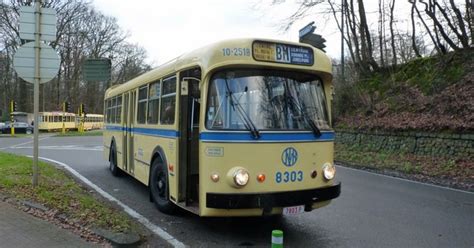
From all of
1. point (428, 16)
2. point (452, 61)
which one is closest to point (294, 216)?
point (452, 61)

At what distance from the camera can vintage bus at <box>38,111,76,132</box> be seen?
52.8m

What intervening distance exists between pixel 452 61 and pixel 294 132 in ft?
54.7

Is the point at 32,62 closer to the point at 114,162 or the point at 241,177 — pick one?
the point at 114,162

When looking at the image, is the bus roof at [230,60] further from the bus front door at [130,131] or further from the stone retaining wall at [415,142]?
the stone retaining wall at [415,142]

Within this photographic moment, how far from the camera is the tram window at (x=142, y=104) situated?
9.28 meters

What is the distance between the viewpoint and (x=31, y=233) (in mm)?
5812

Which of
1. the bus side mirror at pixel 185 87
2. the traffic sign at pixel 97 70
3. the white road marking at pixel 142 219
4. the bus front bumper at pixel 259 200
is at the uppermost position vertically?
the traffic sign at pixel 97 70

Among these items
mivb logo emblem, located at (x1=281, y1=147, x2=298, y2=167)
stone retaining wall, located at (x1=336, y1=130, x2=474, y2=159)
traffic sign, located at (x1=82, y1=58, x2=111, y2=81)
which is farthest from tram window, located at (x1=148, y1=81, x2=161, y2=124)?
traffic sign, located at (x1=82, y1=58, x2=111, y2=81)

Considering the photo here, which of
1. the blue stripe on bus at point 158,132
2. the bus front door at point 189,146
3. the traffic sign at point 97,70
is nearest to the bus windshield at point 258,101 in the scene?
the bus front door at point 189,146

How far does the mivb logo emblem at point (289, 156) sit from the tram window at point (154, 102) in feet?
9.94

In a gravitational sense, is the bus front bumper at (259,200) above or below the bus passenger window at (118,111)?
below

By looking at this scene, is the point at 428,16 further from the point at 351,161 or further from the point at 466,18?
the point at 351,161

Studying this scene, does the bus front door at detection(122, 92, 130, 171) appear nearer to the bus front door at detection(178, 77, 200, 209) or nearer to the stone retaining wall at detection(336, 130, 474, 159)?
the bus front door at detection(178, 77, 200, 209)

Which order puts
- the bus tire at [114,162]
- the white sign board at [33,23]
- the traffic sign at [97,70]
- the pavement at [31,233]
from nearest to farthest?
the pavement at [31,233] → the white sign board at [33,23] → the bus tire at [114,162] → the traffic sign at [97,70]
